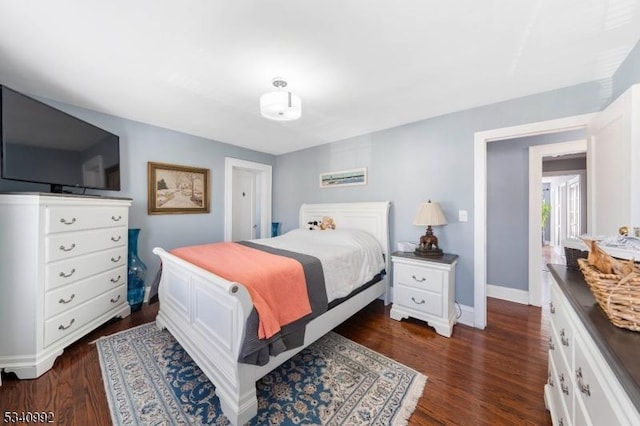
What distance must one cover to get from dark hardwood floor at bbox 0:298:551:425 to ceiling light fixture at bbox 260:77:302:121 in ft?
6.96

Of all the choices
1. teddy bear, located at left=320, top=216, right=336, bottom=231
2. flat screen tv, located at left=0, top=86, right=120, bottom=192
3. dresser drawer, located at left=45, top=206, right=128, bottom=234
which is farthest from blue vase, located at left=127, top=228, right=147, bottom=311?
teddy bear, located at left=320, top=216, right=336, bottom=231

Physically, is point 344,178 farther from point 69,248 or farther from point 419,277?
point 69,248

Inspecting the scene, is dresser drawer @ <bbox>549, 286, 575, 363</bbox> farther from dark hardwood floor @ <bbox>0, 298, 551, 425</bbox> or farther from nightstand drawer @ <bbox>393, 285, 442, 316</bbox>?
nightstand drawer @ <bbox>393, 285, 442, 316</bbox>

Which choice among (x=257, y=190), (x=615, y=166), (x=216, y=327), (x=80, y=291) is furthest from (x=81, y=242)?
(x=615, y=166)

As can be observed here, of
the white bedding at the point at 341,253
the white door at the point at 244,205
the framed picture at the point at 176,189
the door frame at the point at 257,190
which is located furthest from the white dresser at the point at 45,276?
the white door at the point at 244,205

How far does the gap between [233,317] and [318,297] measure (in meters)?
0.69

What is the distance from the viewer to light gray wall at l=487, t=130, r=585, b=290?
9.86 ft

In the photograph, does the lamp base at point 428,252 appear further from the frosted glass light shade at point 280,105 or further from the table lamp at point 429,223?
the frosted glass light shade at point 280,105

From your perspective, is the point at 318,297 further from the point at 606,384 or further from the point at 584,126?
the point at 584,126

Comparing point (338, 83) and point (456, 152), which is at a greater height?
point (338, 83)

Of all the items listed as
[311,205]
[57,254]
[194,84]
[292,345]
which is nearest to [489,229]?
[311,205]

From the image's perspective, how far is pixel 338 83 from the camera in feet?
6.72

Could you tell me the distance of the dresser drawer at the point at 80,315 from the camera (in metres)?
1.81

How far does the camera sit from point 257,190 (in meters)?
4.61
